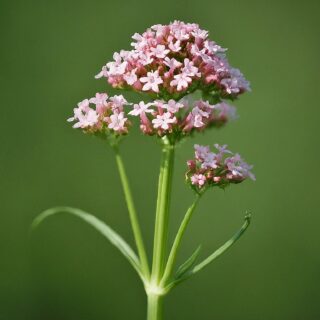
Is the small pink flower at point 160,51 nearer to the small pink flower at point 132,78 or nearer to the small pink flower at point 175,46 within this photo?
the small pink flower at point 175,46

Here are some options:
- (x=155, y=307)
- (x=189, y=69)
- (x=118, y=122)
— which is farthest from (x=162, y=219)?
(x=189, y=69)

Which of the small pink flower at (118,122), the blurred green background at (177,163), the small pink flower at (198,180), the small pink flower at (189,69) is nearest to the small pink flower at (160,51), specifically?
the small pink flower at (189,69)

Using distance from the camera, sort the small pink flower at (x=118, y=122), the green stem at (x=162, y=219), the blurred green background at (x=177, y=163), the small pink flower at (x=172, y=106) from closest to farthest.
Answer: the small pink flower at (x=172, y=106) → the green stem at (x=162, y=219) → the small pink flower at (x=118, y=122) → the blurred green background at (x=177, y=163)

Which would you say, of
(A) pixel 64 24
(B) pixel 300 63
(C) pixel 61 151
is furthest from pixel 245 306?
(A) pixel 64 24

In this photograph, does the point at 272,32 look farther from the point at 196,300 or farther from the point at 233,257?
the point at 196,300

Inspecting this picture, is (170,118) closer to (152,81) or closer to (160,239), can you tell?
(152,81)

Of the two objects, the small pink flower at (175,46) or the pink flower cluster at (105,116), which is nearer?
the small pink flower at (175,46)
